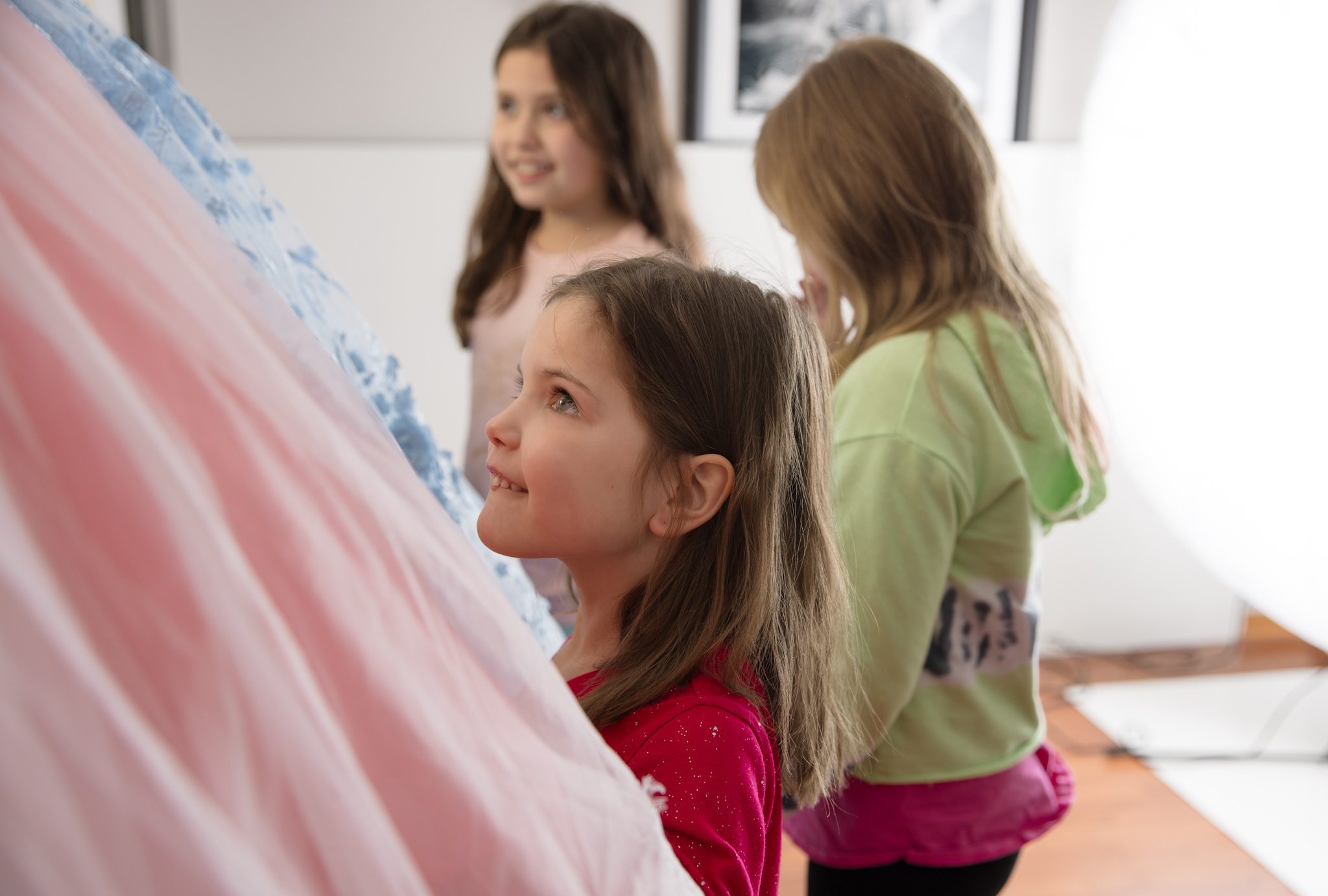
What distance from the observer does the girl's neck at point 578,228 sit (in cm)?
134

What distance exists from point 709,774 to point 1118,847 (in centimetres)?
156

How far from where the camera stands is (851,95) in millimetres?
918

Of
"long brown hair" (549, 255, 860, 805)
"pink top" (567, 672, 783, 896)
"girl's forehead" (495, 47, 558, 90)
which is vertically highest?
"girl's forehead" (495, 47, 558, 90)

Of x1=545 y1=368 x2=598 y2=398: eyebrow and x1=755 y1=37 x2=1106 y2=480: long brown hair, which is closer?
x1=545 y1=368 x2=598 y2=398: eyebrow

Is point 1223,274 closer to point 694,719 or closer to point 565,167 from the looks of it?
point 565,167

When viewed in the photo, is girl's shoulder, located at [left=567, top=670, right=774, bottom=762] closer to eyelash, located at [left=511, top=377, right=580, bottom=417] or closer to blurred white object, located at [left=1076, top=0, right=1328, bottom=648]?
eyelash, located at [left=511, top=377, right=580, bottom=417]

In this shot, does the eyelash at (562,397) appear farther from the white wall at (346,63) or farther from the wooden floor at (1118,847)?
the white wall at (346,63)

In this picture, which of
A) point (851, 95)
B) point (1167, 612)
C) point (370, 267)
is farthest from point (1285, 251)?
point (370, 267)

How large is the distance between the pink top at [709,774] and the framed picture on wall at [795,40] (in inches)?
67.9

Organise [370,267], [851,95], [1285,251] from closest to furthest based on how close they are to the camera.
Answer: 1. [851,95]
2. [1285,251]
3. [370,267]

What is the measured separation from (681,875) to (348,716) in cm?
16

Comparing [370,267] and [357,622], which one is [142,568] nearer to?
[357,622]

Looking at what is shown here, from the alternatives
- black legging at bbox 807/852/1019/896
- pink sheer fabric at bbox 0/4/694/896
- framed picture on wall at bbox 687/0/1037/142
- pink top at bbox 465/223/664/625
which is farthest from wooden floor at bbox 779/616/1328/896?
pink sheer fabric at bbox 0/4/694/896

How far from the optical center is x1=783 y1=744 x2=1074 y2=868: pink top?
89cm
